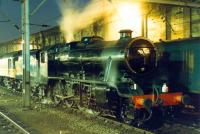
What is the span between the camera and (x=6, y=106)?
19.3m

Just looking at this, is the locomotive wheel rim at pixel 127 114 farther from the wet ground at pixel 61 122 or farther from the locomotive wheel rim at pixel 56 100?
the locomotive wheel rim at pixel 56 100

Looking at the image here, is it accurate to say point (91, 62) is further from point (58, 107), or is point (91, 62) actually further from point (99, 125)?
point (58, 107)

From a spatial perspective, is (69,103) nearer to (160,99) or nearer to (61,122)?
(61,122)

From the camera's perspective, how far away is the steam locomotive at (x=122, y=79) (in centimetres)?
1257

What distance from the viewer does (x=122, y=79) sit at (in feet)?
42.6

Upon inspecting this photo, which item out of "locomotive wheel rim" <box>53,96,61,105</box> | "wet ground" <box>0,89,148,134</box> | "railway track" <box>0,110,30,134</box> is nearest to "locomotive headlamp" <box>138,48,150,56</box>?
"wet ground" <box>0,89,148,134</box>

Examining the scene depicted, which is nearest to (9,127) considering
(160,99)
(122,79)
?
(122,79)

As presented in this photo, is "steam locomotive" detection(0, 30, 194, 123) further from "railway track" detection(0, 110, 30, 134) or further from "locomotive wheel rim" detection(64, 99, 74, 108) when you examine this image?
"railway track" detection(0, 110, 30, 134)

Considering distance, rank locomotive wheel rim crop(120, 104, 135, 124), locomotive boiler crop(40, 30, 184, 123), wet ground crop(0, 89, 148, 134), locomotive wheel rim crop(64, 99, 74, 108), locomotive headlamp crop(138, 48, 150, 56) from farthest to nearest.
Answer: locomotive wheel rim crop(64, 99, 74, 108)
locomotive headlamp crop(138, 48, 150, 56)
locomotive boiler crop(40, 30, 184, 123)
locomotive wheel rim crop(120, 104, 135, 124)
wet ground crop(0, 89, 148, 134)

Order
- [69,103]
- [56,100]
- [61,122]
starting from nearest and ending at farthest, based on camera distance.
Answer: [61,122] < [69,103] < [56,100]

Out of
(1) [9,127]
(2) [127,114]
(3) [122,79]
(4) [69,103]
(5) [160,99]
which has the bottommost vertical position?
(1) [9,127]

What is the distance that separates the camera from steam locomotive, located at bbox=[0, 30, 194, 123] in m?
12.6

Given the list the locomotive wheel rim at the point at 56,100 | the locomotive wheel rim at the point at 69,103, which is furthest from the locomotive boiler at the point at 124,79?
the locomotive wheel rim at the point at 56,100

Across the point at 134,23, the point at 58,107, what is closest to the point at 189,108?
the point at 58,107
